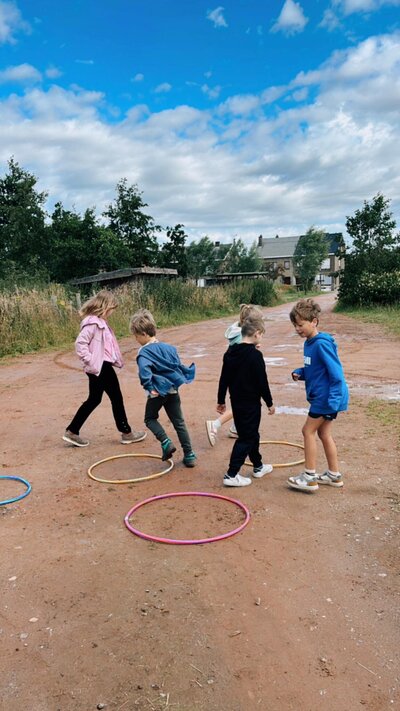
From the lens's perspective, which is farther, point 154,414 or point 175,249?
point 175,249

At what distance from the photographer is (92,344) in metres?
5.69

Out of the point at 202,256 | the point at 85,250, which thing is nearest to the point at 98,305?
the point at 85,250

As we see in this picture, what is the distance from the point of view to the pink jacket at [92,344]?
18.5 ft

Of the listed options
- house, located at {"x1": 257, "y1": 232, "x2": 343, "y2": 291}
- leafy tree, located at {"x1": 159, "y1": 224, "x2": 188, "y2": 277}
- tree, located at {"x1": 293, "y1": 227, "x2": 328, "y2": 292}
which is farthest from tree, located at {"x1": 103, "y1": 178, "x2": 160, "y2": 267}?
house, located at {"x1": 257, "y1": 232, "x2": 343, "y2": 291}

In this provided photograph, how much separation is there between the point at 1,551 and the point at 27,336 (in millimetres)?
11991

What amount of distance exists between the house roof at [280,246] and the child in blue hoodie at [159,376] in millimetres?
87770

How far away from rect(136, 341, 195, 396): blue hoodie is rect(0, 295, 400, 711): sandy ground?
36.0 inches

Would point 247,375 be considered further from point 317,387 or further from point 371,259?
point 371,259

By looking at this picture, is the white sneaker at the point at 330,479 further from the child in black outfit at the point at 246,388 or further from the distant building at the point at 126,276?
the distant building at the point at 126,276

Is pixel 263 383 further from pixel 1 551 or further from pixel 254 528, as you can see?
pixel 1 551

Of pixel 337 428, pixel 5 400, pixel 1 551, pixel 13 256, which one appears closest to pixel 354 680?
pixel 1 551

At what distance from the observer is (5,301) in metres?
14.5

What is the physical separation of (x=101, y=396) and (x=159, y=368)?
130 cm

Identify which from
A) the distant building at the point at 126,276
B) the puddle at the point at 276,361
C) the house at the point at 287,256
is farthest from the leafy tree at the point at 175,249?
the house at the point at 287,256
